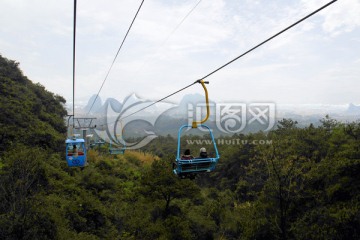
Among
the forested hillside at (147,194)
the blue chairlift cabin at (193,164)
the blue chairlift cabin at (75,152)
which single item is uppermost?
the blue chairlift cabin at (193,164)

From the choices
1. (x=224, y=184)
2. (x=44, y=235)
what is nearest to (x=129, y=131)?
(x=224, y=184)

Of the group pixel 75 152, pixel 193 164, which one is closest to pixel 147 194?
pixel 75 152

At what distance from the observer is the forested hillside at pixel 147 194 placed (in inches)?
555

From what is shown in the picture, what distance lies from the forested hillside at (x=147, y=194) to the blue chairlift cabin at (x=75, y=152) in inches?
77.8

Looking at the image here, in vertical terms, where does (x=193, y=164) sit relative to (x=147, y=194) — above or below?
above

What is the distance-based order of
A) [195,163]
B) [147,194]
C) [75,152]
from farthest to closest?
[147,194] < [75,152] < [195,163]

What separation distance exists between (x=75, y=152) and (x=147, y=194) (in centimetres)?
1102

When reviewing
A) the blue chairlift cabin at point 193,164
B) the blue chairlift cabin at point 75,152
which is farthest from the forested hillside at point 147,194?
the blue chairlift cabin at point 193,164

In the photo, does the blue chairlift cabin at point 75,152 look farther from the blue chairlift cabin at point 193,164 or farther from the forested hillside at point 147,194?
the blue chairlift cabin at point 193,164

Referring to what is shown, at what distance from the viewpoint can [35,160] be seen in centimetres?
1555

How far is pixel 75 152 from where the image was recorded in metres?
15.2

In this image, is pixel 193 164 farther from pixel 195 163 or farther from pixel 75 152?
pixel 75 152

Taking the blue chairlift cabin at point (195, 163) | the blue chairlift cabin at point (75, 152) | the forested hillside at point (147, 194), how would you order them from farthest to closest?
the blue chairlift cabin at point (75, 152) → the forested hillside at point (147, 194) → the blue chairlift cabin at point (195, 163)

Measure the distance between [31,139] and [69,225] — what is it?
29.7 feet
